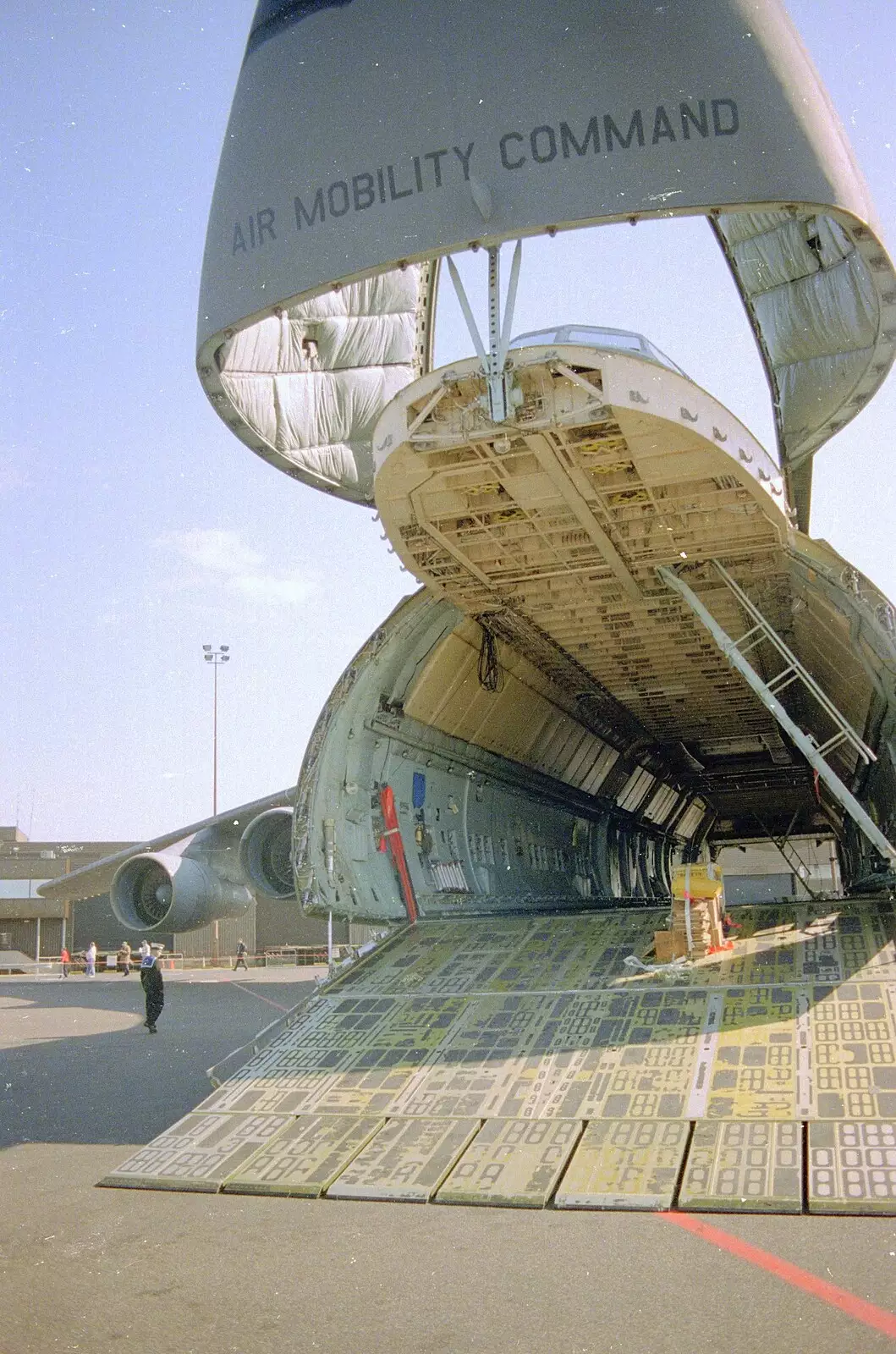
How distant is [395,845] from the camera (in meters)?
11.8

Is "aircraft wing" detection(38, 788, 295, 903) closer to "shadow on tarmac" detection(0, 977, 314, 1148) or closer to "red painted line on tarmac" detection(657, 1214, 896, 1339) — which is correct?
"shadow on tarmac" detection(0, 977, 314, 1148)

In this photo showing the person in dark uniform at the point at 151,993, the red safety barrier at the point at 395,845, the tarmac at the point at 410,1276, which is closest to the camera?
the tarmac at the point at 410,1276

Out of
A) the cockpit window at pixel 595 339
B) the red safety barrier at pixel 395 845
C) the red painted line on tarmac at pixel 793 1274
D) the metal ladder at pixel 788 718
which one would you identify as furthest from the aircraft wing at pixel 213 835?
the red painted line on tarmac at pixel 793 1274

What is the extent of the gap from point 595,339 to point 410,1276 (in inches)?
260

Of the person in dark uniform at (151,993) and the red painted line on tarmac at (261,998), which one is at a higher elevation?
the person in dark uniform at (151,993)

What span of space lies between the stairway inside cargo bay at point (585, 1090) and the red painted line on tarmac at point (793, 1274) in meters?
0.24

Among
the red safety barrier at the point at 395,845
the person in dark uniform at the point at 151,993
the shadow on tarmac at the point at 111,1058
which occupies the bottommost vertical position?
the shadow on tarmac at the point at 111,1058

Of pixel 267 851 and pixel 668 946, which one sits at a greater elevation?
pixel 267 851

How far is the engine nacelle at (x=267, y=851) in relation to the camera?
16.5 metres

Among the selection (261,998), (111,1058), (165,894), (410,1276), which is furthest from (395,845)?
(261,998)

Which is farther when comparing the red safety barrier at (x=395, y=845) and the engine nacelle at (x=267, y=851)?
the engine nacelle at (x=267, y=851)

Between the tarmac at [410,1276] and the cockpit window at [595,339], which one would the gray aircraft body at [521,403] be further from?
the tarmac at [410,1276]

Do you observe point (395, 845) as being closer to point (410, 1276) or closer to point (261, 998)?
point (410, 1276)

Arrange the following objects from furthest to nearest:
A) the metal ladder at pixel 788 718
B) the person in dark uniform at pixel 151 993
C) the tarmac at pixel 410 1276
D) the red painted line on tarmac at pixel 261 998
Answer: the red painted line on tarmac at pixel 261 998, the person in dark uniform at pixel 151 993, the metal ladder at pixel 788 718, the tarmac at pixel 410 1276
